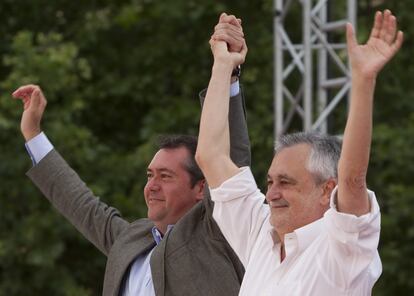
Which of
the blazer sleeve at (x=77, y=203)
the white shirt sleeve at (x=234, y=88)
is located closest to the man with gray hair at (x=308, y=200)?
the white shirt sleeve at (x=234, y=88)

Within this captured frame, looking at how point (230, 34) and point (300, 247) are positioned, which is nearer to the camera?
point (300, 247)

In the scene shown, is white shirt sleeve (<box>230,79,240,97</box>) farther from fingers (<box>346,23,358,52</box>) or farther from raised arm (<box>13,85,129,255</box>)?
fingers (<box>346,23,358,52</box>)

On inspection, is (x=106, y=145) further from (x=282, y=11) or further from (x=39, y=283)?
(x=282, y=11)

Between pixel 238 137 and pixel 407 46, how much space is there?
8.77 meters

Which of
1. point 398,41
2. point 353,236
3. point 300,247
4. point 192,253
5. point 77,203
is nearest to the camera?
point 398,41

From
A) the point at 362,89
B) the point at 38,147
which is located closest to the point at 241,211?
the point at 362,89

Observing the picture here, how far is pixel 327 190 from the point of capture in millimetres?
3346

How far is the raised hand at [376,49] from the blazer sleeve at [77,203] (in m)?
1.78

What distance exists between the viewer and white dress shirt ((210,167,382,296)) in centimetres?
308

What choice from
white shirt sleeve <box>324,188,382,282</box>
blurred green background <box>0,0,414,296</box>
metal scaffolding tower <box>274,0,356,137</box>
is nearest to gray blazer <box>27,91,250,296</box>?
white shirt sleeve <box>324,188,382,282</box>

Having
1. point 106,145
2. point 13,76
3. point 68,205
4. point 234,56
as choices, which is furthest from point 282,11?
point 234,56

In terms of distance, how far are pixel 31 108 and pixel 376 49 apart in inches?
77.5

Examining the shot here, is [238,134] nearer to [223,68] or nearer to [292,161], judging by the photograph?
[223,68]

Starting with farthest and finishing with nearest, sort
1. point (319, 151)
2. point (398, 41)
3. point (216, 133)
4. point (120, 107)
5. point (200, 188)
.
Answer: point (120, 107), point (200, 188), point (216, 133), point (319, 151), point (398, 41)
